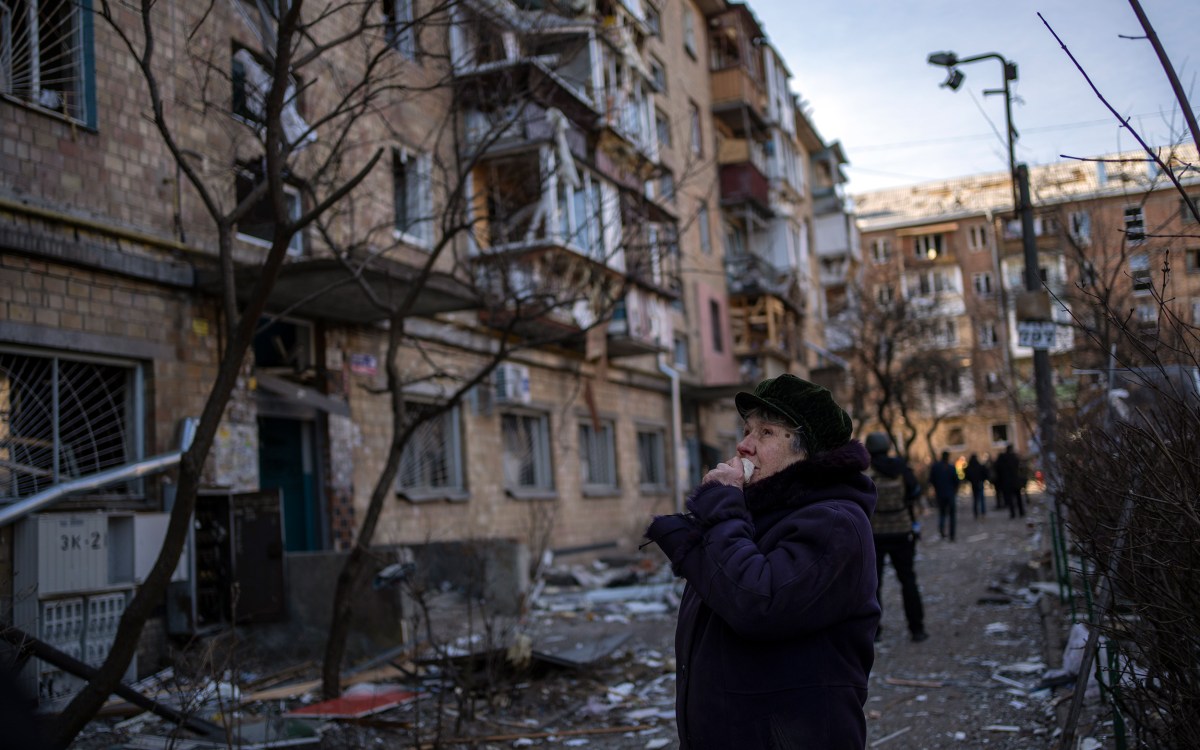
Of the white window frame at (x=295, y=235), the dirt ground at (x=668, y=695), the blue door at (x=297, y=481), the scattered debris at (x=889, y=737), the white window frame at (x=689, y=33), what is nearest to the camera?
the scattered debris at (x=889, y=737)

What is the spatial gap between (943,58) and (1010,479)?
48.5 feet

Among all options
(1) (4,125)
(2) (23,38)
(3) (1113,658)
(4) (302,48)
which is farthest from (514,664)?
(4) (302,48)

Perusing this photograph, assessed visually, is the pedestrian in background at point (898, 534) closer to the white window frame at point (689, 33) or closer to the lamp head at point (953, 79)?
the lamp head at point (953, 79)

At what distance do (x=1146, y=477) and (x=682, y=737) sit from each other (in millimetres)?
2017

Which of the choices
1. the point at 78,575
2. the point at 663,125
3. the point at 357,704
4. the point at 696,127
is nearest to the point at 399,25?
the point at 78,575

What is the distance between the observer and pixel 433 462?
17781mm

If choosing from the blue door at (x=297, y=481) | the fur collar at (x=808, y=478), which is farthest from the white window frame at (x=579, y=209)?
the fur collar at (x=808, y=478)

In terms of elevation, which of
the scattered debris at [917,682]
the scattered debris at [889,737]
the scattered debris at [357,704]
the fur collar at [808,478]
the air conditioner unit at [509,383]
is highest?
the air conditioner unit at [509,383]

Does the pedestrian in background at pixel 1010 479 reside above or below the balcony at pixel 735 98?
below

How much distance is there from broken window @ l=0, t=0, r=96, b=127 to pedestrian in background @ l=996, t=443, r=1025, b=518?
844 inches

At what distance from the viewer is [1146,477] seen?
3885 millimetres

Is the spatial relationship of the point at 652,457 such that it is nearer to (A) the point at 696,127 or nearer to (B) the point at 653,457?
(B) the point at 653,457

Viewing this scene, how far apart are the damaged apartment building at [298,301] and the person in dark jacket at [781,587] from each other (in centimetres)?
357

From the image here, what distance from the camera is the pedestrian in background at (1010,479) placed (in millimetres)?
26266
